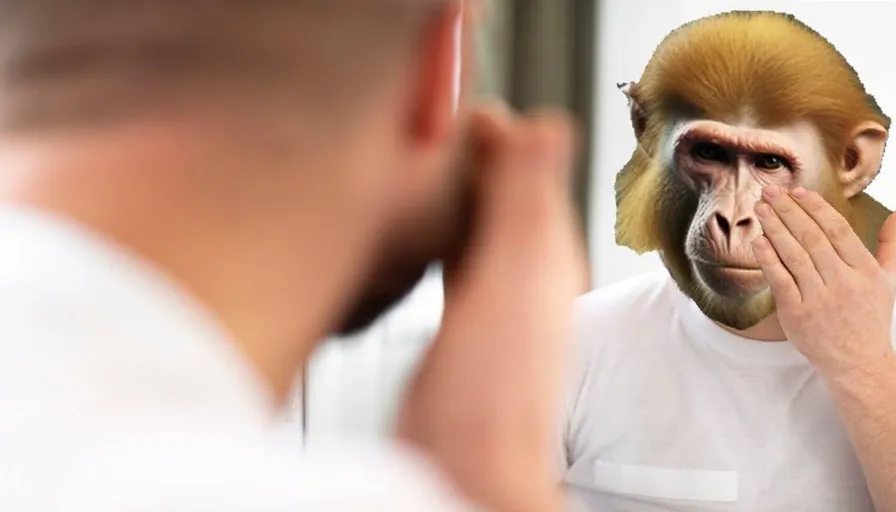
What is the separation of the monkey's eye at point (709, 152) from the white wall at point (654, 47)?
49 mm

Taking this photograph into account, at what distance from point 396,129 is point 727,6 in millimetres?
567

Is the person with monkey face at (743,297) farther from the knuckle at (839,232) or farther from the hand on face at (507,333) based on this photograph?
the hand on face at (507,333)

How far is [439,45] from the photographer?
0.76 ft

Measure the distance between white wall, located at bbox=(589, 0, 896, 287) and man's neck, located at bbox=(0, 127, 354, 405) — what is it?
0.53 meters

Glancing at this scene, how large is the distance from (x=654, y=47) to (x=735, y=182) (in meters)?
0.12

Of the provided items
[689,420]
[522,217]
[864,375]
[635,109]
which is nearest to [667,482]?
[689,420]

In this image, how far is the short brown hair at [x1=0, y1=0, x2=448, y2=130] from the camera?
0.20 metres

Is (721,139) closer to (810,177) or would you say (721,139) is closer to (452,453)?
(810,177)

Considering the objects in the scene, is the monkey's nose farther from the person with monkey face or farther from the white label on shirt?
the white label on shirt

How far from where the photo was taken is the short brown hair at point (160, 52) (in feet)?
0.67

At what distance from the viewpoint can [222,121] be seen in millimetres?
207

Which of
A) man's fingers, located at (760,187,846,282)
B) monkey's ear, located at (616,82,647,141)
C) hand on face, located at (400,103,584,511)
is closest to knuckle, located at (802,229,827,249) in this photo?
man's fingers, located at (760,187,846,282)

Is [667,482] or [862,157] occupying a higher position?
[862,157]

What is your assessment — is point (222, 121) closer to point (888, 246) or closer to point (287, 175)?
point (287, 175)
